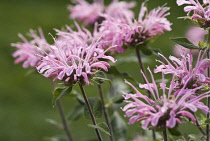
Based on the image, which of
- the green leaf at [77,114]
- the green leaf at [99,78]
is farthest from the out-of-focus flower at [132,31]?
the green leaf at [77,114]

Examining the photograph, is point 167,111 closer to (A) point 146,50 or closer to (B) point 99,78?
(B) point 99,78

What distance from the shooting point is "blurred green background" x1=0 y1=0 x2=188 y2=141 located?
2580 mm

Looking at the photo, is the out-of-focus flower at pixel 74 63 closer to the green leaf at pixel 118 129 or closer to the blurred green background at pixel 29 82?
the green leaf at pixel 118 129

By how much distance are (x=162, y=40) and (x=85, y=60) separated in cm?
267

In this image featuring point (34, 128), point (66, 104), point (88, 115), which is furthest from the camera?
point (66, 104)

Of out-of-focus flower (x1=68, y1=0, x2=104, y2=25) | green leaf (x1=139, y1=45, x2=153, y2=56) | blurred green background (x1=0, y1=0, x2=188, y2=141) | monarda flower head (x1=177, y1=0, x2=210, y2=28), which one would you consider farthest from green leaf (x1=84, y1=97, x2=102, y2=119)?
blurred green background (x1=0, y1=0, x2=188, y2=141)

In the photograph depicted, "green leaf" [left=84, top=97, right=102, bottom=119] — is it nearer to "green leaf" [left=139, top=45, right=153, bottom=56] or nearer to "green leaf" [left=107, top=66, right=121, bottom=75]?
"green leaf" [left=107, top=66, right=121, bottom=75]

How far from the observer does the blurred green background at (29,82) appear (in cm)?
258

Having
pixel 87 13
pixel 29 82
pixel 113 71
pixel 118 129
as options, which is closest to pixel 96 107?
pixel 113 71

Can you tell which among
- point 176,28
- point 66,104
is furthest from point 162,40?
point 66,104

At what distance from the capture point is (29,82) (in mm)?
3049

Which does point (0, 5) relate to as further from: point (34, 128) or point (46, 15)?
point (34, 128)

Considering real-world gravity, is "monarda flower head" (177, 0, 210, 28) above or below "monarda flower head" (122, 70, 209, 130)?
above

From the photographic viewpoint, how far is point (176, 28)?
12.2ft
